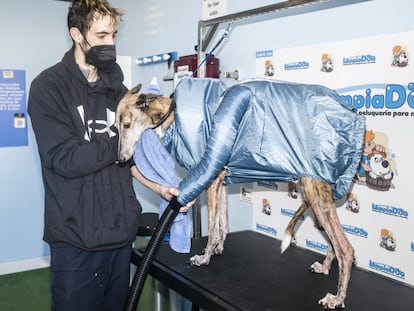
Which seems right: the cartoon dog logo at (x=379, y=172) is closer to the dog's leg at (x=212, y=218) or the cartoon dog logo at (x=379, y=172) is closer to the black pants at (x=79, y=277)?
the dog's leg at (x=212, y=218)

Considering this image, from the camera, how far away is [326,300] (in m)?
1.61

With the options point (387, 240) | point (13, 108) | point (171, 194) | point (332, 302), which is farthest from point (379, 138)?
point (13, 108)

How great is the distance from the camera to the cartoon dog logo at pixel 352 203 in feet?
6.75

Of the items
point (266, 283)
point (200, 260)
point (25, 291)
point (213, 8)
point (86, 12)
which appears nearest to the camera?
point (86, 12)

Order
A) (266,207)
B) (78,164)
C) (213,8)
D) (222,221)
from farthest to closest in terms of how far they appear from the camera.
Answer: (213,8)
(266,207)
(222,221)
(78,164)

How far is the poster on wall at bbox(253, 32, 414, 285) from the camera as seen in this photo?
5.99 ft

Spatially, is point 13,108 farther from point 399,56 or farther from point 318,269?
point 399,56

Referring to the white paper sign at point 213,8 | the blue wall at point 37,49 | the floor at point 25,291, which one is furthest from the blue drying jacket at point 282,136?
the floor at point 25,291

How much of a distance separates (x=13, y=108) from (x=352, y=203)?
3.18m

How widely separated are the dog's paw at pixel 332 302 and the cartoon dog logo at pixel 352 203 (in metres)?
0.57

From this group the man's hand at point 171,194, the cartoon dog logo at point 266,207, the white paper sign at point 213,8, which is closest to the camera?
the man's hand at point 171,194

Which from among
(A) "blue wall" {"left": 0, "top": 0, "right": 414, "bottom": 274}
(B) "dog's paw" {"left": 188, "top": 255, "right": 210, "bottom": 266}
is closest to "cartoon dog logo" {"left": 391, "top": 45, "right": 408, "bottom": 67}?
(B) "dog's paw" {"left": 188, "top": 255, "right": 210, "bottom": 266}

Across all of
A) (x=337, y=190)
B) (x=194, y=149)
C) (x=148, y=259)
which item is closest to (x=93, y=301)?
(x=148, y=259)

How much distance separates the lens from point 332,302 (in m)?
1.59
